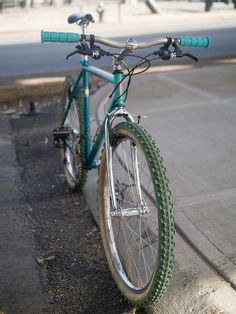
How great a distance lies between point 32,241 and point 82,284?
709 mm

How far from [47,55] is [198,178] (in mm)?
9518

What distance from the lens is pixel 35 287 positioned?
3.01 meters

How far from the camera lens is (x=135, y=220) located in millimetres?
3225

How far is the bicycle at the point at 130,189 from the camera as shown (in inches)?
93.2

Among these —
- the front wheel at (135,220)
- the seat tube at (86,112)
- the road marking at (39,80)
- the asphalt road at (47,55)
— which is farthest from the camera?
the asphalt road at (47,55)

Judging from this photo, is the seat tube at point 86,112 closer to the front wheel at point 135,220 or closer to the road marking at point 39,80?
the front wheel at point 135,220

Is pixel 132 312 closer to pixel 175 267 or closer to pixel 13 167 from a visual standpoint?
pixel 175 267

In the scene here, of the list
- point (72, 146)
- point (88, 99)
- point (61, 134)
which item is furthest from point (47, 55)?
point (88, 99)

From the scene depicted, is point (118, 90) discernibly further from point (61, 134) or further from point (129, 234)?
point (61, 134)

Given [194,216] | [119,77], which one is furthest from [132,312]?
[119,77]

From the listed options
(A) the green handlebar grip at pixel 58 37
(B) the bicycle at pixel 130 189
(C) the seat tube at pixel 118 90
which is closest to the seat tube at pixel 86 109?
(B) the bicycle at pixel 130 189

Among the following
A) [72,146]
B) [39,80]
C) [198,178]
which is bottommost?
[39,80]

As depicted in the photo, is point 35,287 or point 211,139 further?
point 211,139

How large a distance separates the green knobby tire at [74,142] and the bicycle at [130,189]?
9.0 inches
